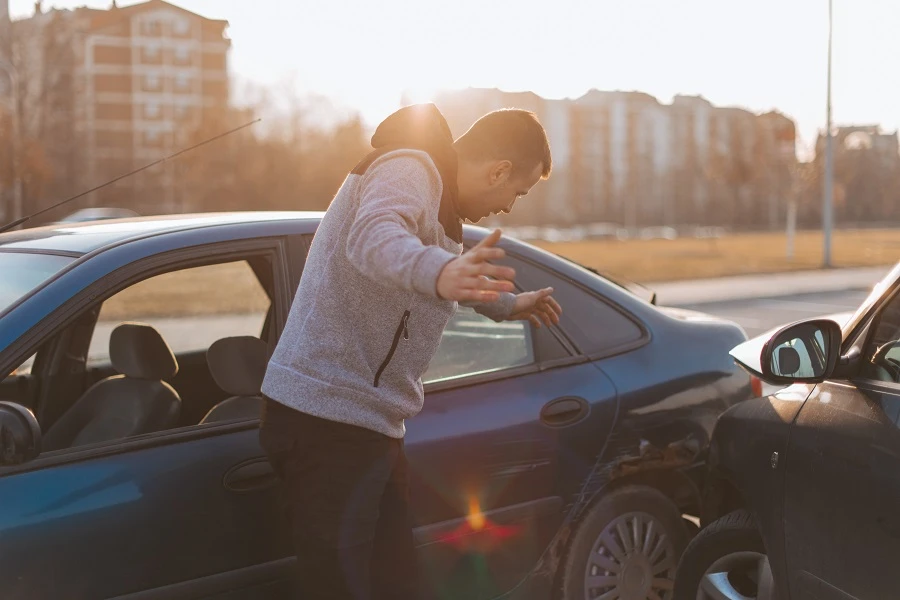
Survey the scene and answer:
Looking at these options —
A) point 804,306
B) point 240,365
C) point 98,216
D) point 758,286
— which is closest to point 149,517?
point 240,365

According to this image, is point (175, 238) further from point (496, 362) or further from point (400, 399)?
point (496, 362)

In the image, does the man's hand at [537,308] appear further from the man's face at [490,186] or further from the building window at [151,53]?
the building window at [151,53]

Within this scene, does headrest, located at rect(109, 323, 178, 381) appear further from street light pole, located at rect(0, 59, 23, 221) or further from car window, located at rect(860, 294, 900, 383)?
street light pole, located at rect(0, 59, 23, 221)

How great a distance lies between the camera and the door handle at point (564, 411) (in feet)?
10.9

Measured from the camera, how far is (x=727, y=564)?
9.78ft

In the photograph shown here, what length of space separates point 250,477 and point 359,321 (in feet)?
2.16

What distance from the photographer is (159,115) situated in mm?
92938

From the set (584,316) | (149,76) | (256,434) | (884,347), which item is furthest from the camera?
(149,76)

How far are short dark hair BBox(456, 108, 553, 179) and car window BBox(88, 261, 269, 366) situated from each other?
7.31 metres

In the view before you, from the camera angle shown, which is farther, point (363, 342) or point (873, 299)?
point (873, 299)

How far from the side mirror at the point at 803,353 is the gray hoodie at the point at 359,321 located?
88 cm

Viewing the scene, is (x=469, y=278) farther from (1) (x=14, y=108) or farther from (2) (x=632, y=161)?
(2) (x=632, y=161)

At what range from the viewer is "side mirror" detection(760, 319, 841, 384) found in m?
2.60

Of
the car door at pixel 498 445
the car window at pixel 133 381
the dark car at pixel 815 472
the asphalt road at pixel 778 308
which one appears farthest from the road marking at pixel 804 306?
the dark car at pixel 815 472
